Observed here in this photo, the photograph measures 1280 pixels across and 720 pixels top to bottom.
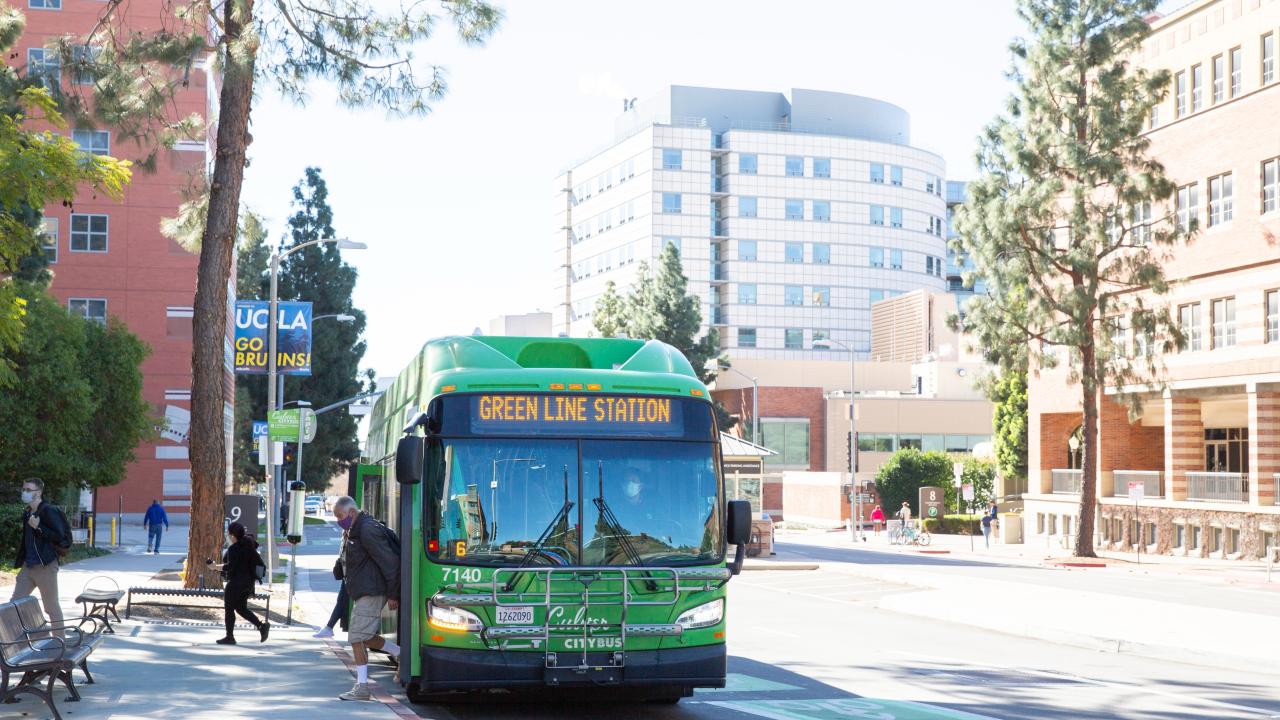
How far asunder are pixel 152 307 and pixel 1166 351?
46.1m

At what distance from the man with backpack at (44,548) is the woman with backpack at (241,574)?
8.43 feet

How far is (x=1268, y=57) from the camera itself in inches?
1716

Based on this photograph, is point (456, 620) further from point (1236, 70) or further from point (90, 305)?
point (90, 305)

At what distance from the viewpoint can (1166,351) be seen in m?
43.9

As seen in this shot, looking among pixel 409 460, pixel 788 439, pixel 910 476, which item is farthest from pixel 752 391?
pixel 409 460

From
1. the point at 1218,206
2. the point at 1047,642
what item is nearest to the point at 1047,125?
the point at 1218,206

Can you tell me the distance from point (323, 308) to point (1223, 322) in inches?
1802

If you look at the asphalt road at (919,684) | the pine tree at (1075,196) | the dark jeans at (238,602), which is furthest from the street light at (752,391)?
the dark jeans at (238,602)

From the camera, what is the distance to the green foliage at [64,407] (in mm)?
38719

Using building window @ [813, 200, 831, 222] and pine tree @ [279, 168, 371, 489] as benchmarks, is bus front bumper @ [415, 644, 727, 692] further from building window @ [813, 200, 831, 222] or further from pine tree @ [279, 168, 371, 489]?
building window @ [813, 200, 831, 222]

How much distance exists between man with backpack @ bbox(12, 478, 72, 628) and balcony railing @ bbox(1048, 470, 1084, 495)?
4643 cm

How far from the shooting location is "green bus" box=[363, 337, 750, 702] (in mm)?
11062

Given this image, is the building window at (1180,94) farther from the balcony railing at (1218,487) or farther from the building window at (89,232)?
the building window at (89,232)

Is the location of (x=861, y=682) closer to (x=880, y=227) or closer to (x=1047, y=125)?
(x=1047, y=125)
